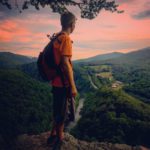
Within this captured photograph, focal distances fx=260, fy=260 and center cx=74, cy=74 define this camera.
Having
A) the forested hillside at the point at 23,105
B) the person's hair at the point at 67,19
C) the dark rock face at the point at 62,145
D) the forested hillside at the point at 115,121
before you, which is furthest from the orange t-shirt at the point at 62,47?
the forested hillside at the point at 115,121

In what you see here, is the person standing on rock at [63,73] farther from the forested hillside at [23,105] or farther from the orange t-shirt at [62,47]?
the forested hillside at [23,105]

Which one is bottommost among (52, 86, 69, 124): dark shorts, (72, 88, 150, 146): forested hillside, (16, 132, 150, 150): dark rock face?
(72, 88, 150, 146): forested hillside

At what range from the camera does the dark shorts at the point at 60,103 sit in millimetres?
5383

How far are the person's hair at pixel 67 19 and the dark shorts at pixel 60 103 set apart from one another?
1287mm

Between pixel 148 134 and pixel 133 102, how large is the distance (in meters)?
24.9

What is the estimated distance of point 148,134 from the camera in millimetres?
67875

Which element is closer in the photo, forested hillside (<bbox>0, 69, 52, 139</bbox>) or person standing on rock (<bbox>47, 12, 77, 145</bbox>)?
person standing on rock (<bbox>47, 12, 77, 145</bbox>)

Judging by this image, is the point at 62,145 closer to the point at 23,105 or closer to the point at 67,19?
the point at 67,19

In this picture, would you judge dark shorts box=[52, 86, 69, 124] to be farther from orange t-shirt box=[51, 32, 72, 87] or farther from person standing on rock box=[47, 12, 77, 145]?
orange t-shirt box=[51, 32, 72, 87]

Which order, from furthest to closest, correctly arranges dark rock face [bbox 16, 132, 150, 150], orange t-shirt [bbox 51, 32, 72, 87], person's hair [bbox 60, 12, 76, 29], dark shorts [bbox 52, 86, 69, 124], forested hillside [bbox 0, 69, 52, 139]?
forested hillside [bbox 0, 69, 52, 139] < dark rock face [bbox 16, 132, 150, 150] < dark shorts [bbox 52, 86, 69, 124] < person's hair [bbox 60, 12, 76, 29] < orange t-shirt [bbox 51, 32, 72, 87]

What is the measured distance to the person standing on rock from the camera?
16.5 feet

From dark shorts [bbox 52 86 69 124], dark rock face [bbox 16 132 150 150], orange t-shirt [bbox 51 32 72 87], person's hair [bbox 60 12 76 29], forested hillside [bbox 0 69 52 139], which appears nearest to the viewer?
orange t-shirt [bbox 51 32 72 87]

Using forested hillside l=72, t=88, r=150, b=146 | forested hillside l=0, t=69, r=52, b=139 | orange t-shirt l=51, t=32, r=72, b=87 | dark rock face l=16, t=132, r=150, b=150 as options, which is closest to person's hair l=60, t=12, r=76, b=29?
orange t-shirt l=51, t=32, r=72, b=87

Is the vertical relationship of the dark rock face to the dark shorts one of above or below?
below
